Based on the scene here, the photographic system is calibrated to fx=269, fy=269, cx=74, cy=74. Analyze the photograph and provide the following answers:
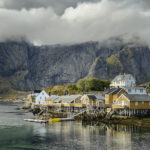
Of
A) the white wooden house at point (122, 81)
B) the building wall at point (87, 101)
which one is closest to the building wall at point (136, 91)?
the building wall at point (87, 101)

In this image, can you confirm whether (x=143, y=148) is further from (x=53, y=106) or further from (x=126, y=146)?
(x=53, y=106)

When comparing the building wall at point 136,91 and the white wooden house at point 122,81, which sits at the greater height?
the white wooden house at point 122,81

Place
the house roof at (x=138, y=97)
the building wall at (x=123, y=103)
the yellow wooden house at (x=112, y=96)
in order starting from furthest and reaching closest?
the yellow wooden house at (x=112, y=96)
the house roof at (x=138, y=97)
the building wall at (x=123, y=103)

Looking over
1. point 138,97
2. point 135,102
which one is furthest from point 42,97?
point 135,102

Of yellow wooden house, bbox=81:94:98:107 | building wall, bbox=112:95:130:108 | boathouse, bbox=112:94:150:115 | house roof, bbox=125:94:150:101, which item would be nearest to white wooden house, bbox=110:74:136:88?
yellow wooden house, bbox=81:94:98:107

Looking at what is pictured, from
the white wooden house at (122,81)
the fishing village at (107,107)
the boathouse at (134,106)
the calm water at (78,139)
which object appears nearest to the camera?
the calm water at (78,139)

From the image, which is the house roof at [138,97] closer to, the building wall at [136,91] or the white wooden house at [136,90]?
the white wooden house at [136,90]

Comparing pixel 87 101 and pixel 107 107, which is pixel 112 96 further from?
pixel 87 101

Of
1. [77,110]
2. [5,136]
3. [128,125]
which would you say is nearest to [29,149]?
[5,136]

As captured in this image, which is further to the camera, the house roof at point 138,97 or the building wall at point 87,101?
the building wall at point 87,101

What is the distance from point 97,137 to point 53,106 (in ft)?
202

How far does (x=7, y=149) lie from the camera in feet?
139

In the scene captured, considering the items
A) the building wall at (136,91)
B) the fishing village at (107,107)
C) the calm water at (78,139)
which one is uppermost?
the building wall at (136,91)

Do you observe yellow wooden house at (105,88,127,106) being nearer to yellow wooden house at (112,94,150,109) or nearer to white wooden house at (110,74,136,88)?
yellow wooden house at (112,94,150,109)
